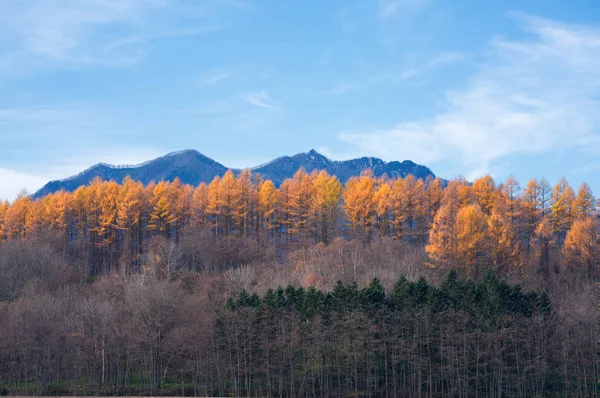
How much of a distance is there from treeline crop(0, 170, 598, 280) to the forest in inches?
13.9

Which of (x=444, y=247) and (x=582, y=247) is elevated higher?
(x=444, y=247)

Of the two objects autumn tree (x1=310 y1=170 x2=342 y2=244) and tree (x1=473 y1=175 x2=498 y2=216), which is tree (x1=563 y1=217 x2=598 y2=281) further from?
autumn tree (x1=310 y1=170 x2=342 y2=244)

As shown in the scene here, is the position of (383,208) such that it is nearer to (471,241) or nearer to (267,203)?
(267,203)

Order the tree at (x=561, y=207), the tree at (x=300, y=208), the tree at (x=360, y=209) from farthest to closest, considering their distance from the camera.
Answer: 1. the tree at (x=300, y=208)
2. the tree at (x=360, y=209)
3. the tree at (x=561, y=207)

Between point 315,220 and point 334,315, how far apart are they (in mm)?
31215

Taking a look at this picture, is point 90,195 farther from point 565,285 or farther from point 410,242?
point 565,285

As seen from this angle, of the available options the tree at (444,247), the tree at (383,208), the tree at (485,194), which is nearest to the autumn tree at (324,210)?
the tree at (383,208)

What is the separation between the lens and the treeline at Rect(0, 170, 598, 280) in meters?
68.0

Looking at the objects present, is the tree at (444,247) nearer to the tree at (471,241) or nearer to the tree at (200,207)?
the tree at (471,241)

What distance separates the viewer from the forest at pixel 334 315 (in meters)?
50.1

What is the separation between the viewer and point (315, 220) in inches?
3216

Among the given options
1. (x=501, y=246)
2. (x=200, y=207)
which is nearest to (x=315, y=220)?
(x=200, y=207)

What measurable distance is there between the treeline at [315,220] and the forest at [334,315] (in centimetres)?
35

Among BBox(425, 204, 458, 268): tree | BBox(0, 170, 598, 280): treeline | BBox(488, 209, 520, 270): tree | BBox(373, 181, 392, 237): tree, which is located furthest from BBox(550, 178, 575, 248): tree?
BBox(373, 181, 392, 237): tree
